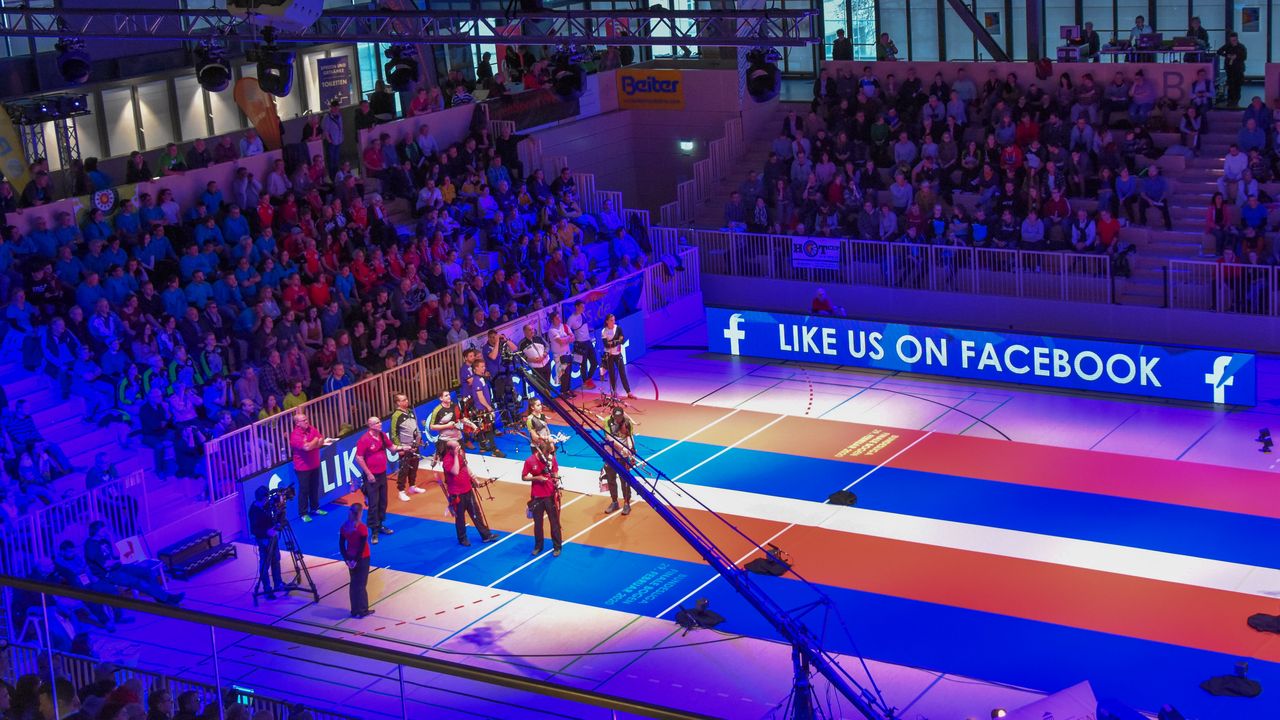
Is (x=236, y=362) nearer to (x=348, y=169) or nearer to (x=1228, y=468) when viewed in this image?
(x=348, y=169)

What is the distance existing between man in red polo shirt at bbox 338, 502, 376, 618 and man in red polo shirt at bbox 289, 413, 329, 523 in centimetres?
326

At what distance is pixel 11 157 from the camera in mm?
25797

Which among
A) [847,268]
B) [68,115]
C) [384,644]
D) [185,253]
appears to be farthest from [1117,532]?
[68,115]

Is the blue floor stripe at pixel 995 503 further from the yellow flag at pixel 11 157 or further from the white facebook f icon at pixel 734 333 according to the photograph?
the yellow flag at pixel 11 157

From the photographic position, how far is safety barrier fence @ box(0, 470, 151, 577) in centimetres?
1841

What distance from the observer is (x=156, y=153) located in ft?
97.1

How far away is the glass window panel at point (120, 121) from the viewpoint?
3170 centimetres

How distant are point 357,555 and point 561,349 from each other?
8645 mm

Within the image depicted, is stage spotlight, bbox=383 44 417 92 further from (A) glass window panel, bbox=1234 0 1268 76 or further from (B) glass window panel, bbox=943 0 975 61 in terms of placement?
(A) glass window panel, bbox=1234 0 1268 76

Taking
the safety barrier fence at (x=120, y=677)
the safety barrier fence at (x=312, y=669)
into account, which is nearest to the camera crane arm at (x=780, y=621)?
the safety barrier fence at (x=312, y=669)

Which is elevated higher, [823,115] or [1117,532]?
[823,115]

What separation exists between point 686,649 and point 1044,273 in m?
13.3

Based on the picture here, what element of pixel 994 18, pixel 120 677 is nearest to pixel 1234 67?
pixel 994 18

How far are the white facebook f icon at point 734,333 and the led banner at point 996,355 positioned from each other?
2 cm
